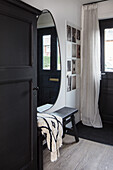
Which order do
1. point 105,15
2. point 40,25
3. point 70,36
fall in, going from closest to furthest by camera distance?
A: point 40,25 < point 70,36 < point 105,15

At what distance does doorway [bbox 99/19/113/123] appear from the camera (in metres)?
3.40

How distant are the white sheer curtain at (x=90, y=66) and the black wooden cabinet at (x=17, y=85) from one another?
2048 mm

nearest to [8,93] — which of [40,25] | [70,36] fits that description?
[40,25]

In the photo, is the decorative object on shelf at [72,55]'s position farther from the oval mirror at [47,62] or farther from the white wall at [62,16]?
the oval mirror at [47,62]

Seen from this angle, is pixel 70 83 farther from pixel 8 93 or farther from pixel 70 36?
pixel 8 93

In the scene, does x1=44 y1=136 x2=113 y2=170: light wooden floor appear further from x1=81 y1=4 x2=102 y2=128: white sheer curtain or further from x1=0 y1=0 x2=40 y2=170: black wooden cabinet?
x1=81 y1=4 x2=102 y2=128: white sheer curtain

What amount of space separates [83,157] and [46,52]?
1507mm

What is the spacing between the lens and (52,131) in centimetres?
177

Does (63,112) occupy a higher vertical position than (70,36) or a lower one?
lower

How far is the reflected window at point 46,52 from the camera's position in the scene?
2.25 m

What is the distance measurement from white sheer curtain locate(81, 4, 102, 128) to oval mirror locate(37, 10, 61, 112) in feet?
3.04

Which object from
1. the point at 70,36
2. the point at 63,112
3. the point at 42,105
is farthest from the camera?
the point at 70,36

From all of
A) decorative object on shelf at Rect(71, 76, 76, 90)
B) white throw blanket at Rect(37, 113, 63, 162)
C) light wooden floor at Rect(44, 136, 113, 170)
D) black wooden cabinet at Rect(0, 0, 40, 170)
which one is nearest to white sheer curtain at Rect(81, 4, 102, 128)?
decorative object on shelf at Rect(71, 76, 76, 90)

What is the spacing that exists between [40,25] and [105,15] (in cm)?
174
